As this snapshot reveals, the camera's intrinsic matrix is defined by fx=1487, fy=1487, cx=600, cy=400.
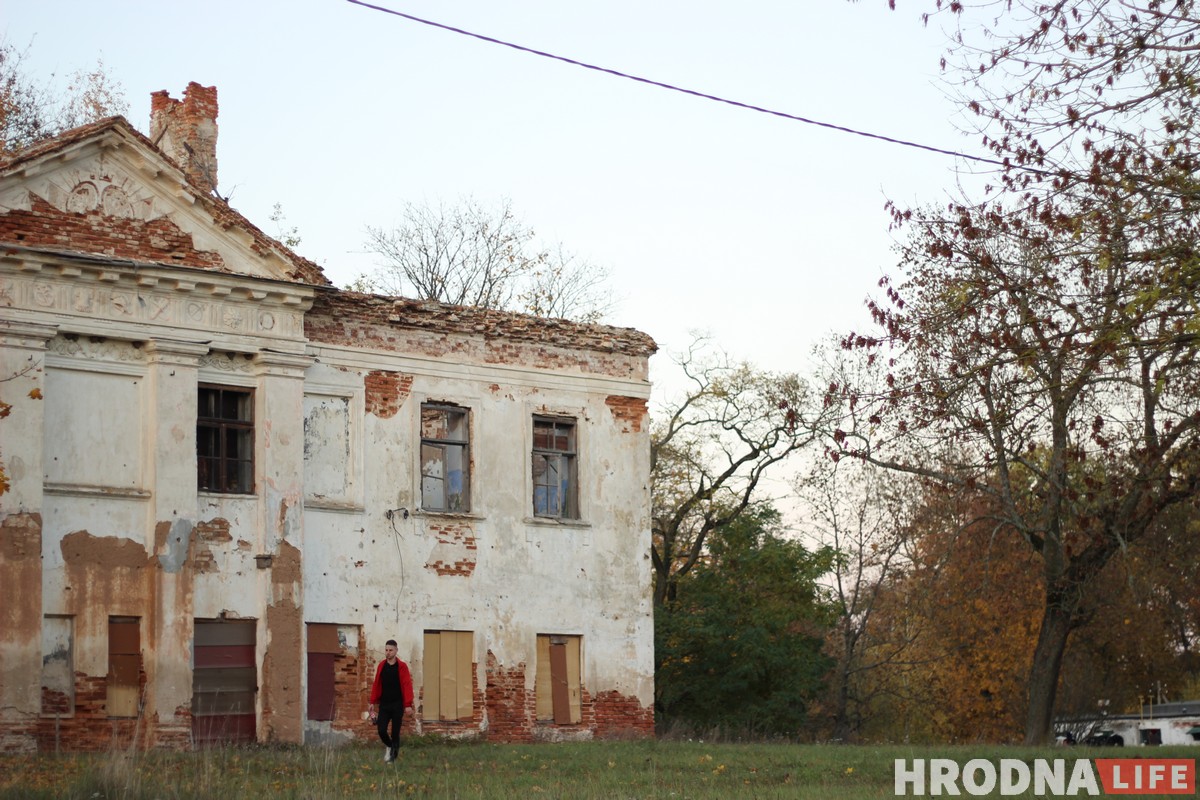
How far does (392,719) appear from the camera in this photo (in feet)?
61.4

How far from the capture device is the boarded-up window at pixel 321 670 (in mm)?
23641

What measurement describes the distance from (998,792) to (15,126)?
94.3 feet

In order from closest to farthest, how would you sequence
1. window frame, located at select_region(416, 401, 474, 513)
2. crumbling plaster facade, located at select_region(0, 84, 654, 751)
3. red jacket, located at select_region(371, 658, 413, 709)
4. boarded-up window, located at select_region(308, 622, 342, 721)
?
red jacket, located at select_region(371, 658, 413, 709) → crumbling plaster facade, located at select_region(0, 84, 654, 751) → boarded-up window, located at select_region(308, 622, 342, 721) → window frame, located at select_region(416, 401, 474, 513)

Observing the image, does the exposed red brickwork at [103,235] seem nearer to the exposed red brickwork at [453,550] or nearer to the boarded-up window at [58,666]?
the boarded-up window at [58,666]

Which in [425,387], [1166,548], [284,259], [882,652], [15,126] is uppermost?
[15,126]

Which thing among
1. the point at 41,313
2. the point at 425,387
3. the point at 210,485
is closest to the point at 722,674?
the point at 425,387

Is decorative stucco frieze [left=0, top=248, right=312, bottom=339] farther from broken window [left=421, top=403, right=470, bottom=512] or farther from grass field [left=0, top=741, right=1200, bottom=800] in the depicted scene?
grass field [left=0, top=741, right=1200, bottom=800]

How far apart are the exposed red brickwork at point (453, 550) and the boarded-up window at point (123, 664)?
503 cm

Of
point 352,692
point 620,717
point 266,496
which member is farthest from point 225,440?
point 620,717

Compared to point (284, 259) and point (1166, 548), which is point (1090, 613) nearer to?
point (1166, 548)

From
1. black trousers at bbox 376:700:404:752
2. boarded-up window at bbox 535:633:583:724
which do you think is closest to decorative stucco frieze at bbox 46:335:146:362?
black trousers at bbox 376:700:404:752

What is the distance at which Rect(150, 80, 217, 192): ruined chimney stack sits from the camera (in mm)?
27031

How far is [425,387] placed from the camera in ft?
83.7

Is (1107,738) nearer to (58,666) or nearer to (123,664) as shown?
(123,664)
